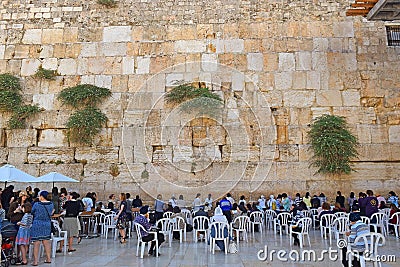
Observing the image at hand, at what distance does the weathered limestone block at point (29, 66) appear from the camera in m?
13.6

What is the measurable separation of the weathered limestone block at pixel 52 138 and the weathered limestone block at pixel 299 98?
24.7 ft

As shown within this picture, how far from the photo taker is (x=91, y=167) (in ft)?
41.1

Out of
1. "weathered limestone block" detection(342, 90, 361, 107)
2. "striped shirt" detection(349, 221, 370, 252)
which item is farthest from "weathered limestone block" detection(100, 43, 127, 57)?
"striped shirt" detection(349, 221, 370, 252)

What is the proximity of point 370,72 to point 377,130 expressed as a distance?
80.3 inches

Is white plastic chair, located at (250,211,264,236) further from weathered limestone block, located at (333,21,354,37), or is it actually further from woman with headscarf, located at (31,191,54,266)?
weathered limestone block, located at (333,21,354,37)

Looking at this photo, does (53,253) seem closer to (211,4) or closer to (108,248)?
(108,248)

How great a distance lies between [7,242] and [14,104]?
322 inches

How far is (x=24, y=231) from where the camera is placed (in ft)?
20.0

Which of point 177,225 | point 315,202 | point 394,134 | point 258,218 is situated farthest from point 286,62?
point 177,225

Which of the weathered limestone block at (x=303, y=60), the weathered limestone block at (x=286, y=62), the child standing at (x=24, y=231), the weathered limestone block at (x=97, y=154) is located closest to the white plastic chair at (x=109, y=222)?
the weathered limestone block at (x=97, y=154)

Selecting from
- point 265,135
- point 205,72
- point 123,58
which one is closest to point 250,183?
point 265,135

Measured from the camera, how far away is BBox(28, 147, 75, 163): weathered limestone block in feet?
41.4

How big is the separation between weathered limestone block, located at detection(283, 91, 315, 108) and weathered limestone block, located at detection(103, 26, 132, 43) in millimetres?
5889

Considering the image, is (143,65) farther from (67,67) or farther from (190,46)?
(67,67)
